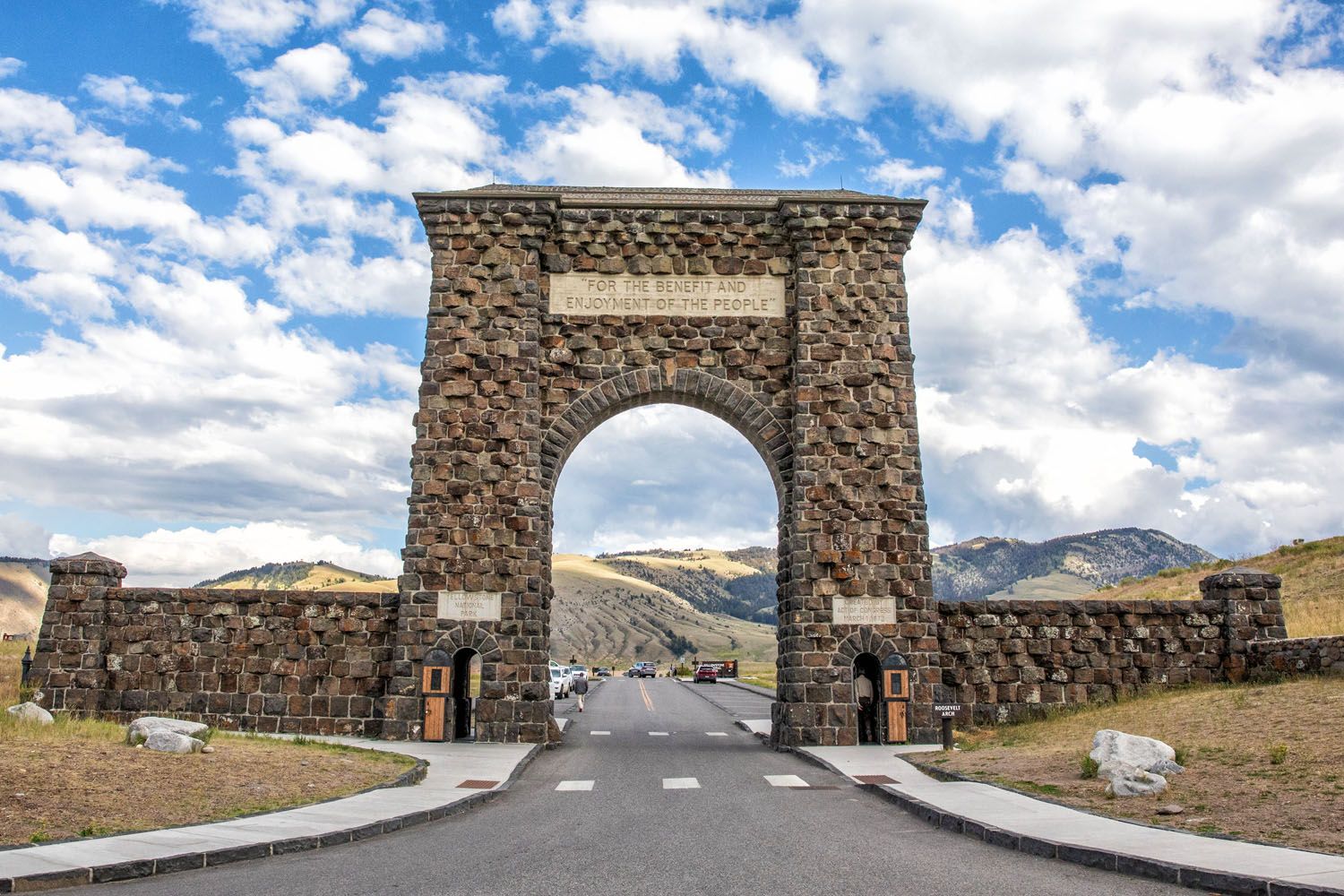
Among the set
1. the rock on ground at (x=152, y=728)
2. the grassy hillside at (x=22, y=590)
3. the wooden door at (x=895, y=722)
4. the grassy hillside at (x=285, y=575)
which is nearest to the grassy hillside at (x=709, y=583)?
the grassy hillside at (x=285, y=575)

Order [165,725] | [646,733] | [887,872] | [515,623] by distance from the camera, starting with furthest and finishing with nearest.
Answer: [646,733], [515,623], [165,725], [887,872]

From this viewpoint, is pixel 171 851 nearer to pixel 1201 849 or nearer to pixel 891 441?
pixel 1201 849

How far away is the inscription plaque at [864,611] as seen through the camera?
19.2 m

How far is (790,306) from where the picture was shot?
20672 mm

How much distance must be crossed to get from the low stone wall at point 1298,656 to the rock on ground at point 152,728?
57.5 ft

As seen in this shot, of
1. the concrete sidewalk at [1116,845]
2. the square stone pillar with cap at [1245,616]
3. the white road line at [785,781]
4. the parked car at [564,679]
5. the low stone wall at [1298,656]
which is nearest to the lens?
the concrete sidewalk at [1116,845]

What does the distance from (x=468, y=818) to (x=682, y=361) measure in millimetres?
11214

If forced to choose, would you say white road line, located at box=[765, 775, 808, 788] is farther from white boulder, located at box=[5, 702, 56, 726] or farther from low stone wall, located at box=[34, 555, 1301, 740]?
white boulder, located at box=[5, 702, 56, 726]

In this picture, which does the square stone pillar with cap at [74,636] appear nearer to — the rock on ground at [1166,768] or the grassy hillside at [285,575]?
the rock on ground at [1166,768]

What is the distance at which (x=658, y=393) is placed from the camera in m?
20.5

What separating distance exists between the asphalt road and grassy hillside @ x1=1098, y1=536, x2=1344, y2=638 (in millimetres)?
17444

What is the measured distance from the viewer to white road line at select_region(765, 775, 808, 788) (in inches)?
547

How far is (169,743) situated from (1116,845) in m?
10.6

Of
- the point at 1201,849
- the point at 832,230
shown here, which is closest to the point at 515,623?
the point at 832,230
